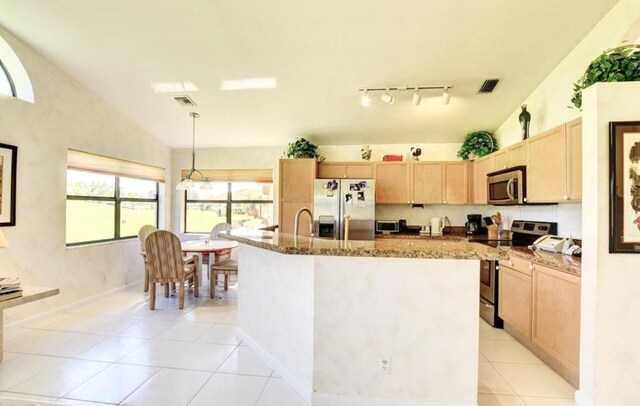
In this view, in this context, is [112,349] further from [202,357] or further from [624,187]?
[624,187]

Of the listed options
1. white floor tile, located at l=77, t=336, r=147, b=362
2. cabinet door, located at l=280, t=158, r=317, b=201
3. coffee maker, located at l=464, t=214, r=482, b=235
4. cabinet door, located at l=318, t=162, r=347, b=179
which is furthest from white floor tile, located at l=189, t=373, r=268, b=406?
coffee maker, located at l=464, t=214, r=482, b=235

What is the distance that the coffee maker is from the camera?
4719mm

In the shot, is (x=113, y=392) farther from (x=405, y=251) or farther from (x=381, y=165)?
(x=381, y=165)

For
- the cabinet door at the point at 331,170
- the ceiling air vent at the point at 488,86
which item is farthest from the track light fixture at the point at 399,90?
the cabinet door at the point at 331,170

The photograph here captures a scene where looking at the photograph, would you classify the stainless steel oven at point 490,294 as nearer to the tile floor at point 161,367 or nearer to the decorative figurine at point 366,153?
the tile floor at point 161,367

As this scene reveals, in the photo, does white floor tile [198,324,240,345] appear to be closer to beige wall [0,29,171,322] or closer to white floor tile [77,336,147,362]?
white floor tile [77,336,147,362]

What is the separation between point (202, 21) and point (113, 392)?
3118mm

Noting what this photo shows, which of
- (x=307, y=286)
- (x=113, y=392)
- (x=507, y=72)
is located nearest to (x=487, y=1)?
(x=507, y=72)

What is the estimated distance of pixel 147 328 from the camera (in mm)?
3273

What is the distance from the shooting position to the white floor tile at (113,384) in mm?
2096

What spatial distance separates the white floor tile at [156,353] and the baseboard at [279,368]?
58 centimetres

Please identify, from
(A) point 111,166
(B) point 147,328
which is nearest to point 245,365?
(B) point 147,328

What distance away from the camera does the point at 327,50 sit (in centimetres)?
313

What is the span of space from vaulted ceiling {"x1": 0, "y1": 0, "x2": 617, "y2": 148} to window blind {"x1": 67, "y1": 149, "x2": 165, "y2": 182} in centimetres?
83
